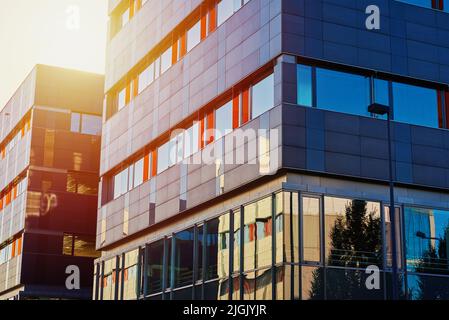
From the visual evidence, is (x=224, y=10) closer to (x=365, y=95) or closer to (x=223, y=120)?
(x=223, y=120)

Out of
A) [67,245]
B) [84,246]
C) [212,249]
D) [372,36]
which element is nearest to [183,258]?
[212,249]

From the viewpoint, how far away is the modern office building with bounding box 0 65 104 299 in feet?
199

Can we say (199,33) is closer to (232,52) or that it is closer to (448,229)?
(232,52)

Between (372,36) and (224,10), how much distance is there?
7.58 m

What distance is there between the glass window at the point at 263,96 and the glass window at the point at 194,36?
7.22 metres

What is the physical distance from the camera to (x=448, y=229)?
31.6 meters

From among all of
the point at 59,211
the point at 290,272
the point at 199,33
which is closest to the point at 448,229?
the point at 290,272

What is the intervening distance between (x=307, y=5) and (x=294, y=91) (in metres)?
3.60

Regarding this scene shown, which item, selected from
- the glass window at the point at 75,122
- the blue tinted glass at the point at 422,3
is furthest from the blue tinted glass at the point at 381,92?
the glass window at the point at 75,122

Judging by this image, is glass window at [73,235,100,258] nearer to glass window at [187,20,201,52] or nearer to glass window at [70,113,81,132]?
glass window at [70,113,81,132]

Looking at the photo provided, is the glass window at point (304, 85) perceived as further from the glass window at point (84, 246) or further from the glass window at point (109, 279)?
the glass window at point (84, 246)

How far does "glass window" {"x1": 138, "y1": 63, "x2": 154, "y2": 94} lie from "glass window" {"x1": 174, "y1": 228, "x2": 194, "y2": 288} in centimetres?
1005

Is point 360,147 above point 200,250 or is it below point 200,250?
above

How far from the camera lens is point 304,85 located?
3095cm
